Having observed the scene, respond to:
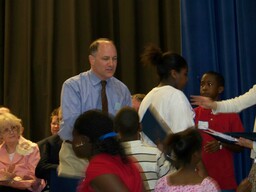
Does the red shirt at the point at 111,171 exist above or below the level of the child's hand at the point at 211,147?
above

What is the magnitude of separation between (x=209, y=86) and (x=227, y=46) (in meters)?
0.59

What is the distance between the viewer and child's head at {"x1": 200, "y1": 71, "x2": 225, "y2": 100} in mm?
5047

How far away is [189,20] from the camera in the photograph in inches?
216

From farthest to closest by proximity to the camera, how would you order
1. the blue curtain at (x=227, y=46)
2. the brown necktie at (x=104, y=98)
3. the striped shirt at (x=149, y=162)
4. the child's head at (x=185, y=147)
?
1. the blue curtain at (x=227, y=46)
2. the brown necktie at (x=104, y=98)
3. the striped shirt at (x=149, y=162)
4. the child's head at (x=185, y=147)

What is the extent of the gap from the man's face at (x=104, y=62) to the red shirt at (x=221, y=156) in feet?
3.41

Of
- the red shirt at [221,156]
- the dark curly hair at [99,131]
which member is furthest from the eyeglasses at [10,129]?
the dark curly hair at [99,131]

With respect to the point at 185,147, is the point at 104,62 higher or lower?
higher

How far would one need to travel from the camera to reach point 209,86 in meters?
5.07

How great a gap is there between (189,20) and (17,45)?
1910mm

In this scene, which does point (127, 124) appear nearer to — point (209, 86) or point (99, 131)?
point (99, 131)

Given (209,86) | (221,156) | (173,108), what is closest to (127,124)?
(173,108)

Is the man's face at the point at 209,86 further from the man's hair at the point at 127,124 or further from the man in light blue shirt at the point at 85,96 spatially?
the man's hair at the point at 127,124

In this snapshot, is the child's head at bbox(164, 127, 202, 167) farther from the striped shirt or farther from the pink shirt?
the pink shirt

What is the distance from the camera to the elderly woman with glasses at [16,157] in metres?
5.02
